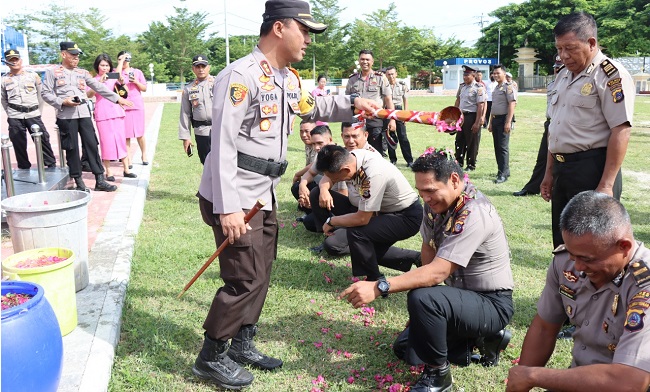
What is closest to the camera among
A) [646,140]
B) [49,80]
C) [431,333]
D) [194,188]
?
[431,333]

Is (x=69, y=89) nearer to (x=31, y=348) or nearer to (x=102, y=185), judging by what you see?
(x=102, y=185)

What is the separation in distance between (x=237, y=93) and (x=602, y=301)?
1.86 metres

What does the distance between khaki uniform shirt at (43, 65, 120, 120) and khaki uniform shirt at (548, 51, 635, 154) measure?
5.39 metres

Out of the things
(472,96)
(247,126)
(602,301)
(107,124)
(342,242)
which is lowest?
(342,242)

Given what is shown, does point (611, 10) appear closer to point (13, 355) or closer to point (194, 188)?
point (194, 188)

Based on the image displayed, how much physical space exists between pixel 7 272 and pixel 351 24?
53.2 m

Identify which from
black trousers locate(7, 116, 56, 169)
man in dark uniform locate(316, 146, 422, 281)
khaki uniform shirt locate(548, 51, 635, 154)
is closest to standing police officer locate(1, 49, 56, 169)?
black trousers locate(7, 116, 56, 169)

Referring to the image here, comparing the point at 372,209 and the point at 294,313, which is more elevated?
the point at 372,209

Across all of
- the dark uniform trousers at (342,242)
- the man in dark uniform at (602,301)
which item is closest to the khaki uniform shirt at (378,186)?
the dark uniform trousers at (342,242)

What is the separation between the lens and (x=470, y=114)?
9.37m

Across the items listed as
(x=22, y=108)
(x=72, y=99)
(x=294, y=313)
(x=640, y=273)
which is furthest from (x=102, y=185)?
(x=640, y=273)

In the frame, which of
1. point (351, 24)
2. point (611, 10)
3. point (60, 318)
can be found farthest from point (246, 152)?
point (351, 24)

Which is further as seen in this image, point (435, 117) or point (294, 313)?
point (294, 313)

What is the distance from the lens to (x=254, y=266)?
298 cm
